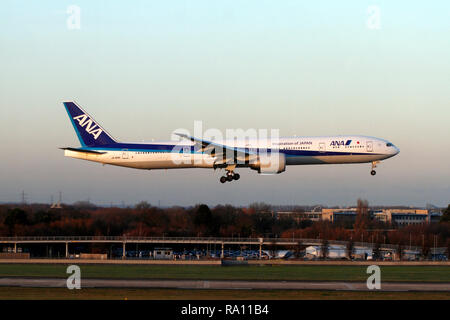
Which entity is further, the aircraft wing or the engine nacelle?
the aircraft wing

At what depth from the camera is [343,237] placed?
13938 cm

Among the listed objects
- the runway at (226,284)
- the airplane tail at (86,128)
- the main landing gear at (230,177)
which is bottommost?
the runway at (226,284)

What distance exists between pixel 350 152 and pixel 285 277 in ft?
57.9

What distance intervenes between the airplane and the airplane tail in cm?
165

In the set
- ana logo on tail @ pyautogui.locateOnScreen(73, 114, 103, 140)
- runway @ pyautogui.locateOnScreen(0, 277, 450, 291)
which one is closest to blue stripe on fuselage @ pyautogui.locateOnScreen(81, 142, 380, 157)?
ana logo on tail @ pyautogui.locateOnScreen(73, 114, 103, 140)

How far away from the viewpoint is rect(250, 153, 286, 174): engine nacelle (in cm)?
6378

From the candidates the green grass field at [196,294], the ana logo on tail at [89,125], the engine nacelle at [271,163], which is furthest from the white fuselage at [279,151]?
the green grass field at [196,294]

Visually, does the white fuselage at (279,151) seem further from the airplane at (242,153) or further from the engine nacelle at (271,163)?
the engine nacelle at (271,163)

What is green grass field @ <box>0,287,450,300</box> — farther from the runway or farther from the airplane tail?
the airplane tail

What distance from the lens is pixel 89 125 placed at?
7512 centimetres

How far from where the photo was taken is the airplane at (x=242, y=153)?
6562 cm

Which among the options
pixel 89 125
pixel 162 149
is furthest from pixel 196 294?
pixel 89 125
